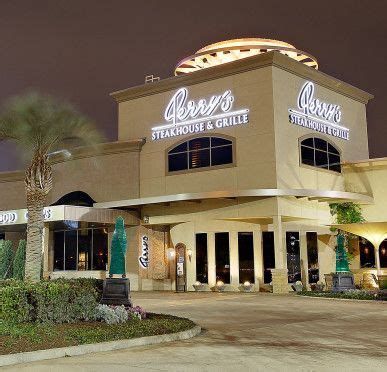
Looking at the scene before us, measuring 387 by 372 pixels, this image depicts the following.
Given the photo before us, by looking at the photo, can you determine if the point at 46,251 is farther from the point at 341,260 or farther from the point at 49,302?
the point at 49,302

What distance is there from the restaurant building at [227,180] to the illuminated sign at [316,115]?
9 cm

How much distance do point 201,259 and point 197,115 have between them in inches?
320

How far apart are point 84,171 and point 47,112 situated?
18.9 metres

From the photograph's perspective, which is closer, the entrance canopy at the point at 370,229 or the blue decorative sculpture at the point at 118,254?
the blue decorative sculpture at the point at 118,254

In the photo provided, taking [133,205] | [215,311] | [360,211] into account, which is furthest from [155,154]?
[215,311]

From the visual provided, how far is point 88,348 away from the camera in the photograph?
33.0 ft

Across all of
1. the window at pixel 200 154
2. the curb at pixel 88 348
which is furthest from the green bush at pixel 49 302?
the window at pixel 200 154

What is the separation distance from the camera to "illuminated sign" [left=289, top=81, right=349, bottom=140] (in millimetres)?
29516

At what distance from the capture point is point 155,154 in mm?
31812

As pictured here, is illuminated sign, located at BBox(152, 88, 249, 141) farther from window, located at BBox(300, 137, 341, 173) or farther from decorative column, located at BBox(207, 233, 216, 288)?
decorative column, located at BBox(207, 233, 216, 288)

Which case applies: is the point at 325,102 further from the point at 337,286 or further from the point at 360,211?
the point at 337,286

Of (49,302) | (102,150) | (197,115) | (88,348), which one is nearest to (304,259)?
(197,115)

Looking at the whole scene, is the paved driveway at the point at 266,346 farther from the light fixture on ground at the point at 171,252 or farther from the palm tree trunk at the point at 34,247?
the light fixture on ground at the point at 171,252

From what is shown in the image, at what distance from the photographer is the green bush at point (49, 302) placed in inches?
457
